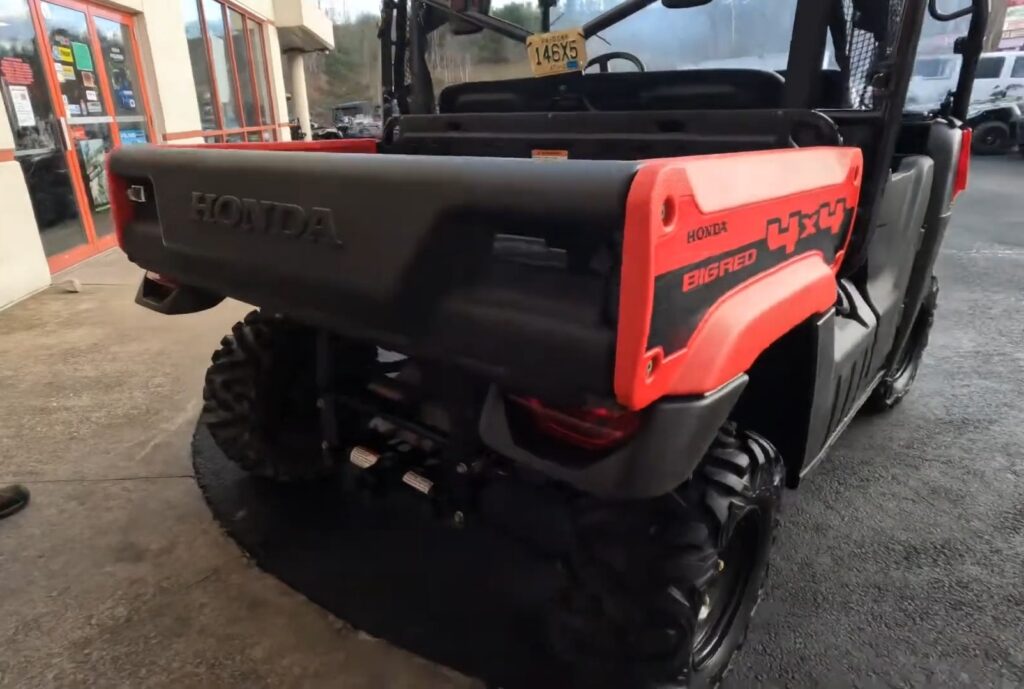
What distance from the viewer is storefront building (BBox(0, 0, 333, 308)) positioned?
575cm

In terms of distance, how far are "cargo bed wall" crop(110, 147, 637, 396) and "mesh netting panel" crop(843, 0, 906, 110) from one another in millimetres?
1257

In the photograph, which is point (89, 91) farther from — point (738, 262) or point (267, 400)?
point (738, 262)

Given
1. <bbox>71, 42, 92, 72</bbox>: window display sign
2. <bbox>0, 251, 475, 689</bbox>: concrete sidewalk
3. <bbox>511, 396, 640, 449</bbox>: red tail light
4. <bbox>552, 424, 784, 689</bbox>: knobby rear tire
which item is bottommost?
<bbox>0, 251, 475, 689</bbox>: concrete sidewalk

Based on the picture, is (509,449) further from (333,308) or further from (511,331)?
(333,308)

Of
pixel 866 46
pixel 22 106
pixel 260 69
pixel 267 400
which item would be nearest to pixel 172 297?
pixel 267 400

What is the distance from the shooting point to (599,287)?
46.9 inches

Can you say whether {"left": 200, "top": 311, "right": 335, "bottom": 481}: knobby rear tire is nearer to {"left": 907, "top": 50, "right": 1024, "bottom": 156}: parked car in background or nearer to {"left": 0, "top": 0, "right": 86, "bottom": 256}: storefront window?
{"left": 0, "top": 0, "right": 86, "bottom": 256}: storefront window

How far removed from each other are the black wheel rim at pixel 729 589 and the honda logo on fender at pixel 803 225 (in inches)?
28.5

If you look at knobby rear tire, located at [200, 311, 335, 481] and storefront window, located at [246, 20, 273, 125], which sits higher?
storefront window, located at [246, 20, 273, 125]

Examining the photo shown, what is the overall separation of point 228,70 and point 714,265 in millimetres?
12394

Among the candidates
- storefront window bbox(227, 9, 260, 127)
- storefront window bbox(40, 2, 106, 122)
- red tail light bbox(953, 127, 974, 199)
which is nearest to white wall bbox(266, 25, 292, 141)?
storefront window bbox(227, 9, 260, 127)

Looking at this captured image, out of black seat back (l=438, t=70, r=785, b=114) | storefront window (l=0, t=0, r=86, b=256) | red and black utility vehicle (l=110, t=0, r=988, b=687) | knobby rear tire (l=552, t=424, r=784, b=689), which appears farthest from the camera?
storefront window (l=0, t=0, r=86, b=256)

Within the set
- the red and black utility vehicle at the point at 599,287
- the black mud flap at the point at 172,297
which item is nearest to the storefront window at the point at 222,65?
the red and black utility vehicle at the point at 599,287

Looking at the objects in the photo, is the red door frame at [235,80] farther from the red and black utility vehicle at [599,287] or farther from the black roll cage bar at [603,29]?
the red and black utility vehicle at [599,287]
